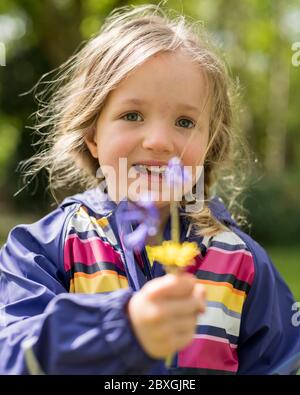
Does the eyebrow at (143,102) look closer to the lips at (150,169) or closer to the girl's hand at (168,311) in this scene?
the lips at (150,169)

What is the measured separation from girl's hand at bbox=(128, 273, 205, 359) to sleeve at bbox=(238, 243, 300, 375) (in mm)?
977

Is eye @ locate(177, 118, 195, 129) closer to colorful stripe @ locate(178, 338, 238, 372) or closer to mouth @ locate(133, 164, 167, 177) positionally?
mouth @ locate(133, 164, 167, 177)

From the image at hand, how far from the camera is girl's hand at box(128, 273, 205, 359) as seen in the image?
4.70 ft

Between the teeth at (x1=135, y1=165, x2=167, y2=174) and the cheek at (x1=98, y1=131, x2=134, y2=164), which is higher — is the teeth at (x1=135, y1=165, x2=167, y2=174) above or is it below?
below

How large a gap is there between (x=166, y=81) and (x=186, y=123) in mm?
175

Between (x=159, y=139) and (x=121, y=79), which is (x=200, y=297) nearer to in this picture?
(x=159, y=139)

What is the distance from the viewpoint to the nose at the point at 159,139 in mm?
2209

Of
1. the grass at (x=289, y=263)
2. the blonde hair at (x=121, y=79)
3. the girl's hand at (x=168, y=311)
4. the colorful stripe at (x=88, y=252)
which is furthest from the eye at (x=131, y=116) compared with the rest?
the grass at (x=289, y=263)

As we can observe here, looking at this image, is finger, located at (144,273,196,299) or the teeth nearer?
finger, located at (144,273,196,299)

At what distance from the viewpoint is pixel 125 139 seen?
229cm

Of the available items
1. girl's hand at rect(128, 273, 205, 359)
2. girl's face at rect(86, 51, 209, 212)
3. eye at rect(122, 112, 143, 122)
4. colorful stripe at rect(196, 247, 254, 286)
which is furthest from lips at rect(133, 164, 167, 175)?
girl's hand at rect(128, 273, 205, 359)

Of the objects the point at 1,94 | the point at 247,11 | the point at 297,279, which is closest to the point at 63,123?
the point at 297,279

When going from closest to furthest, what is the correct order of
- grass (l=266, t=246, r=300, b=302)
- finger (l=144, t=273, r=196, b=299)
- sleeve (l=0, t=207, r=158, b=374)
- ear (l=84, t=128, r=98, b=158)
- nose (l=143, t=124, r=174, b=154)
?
finger (l=144, t=273, r=196, b=299), sleeve (l=0, t=207, r=158, b=374), nose (l=143, t=124, r=174, b=154), ear (l=84, t=128, r=98, b=158), grass (l=266, t=246, r=300, b=302)

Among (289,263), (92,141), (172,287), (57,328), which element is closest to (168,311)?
(172,287)
